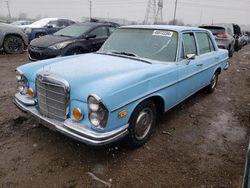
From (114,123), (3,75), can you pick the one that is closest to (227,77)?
(114,123)

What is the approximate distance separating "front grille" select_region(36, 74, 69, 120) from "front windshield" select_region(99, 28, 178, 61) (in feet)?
5.12

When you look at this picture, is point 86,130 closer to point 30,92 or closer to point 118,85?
point 118,85

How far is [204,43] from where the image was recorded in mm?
5164

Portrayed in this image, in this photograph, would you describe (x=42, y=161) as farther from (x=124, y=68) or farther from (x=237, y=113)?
(x=237, y=113)

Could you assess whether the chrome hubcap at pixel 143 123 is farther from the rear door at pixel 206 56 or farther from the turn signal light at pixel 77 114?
the rear door at pixel 206 56

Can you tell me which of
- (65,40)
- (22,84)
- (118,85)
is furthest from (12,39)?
(118,85)

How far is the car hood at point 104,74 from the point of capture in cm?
271

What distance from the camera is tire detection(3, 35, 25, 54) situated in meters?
10.3

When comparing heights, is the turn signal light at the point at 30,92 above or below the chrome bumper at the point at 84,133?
above

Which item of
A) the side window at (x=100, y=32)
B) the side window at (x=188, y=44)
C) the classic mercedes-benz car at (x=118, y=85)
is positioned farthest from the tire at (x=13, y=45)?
the side window at (x=188, y=44)

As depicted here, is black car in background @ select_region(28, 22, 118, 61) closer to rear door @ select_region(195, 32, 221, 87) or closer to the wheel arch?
rear door @ select_region(195, 32, 221, 87)

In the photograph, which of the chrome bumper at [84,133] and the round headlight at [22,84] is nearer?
the chrome bumper at [84,133]

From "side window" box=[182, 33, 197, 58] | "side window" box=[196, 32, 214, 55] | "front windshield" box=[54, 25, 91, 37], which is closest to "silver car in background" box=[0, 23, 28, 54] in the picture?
"front windshield" box=[54, 25, 91, 37]

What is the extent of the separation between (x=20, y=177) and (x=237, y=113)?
4346mm
